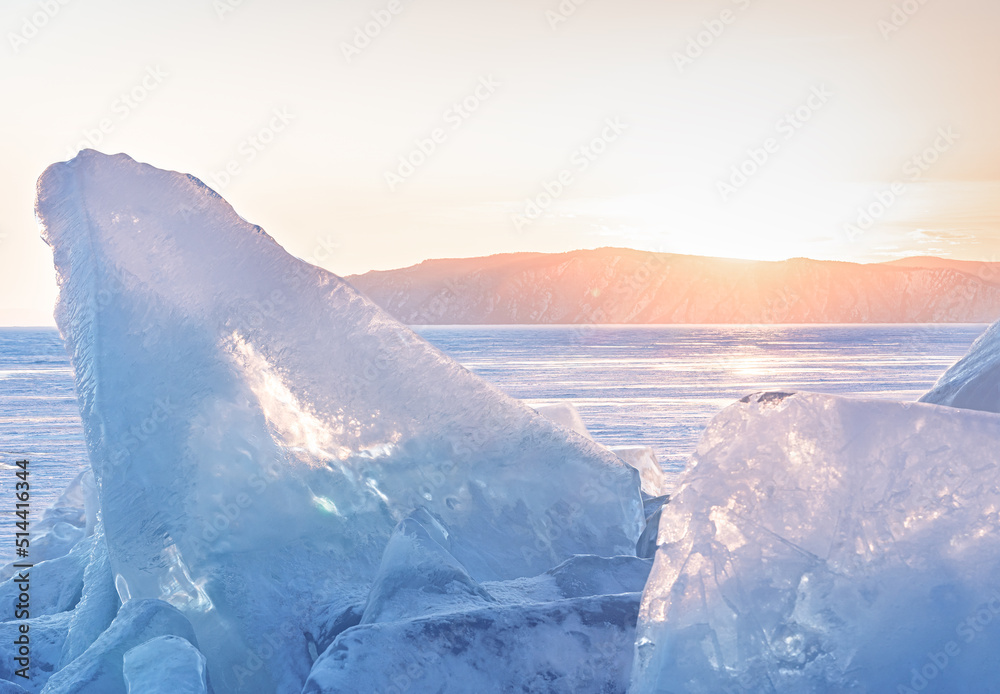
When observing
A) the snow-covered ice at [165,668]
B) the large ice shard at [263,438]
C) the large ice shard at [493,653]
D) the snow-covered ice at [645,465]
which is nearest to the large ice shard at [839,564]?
the large ice shard at [493,653]

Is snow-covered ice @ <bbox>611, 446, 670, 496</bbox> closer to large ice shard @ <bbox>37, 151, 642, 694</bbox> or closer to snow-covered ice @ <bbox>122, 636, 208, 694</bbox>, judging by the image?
large ice shard @ <bbox>37, 151, 642, 694</bbox>

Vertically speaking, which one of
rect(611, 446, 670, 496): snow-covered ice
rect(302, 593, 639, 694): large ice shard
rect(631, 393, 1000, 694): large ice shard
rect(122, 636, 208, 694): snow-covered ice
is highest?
rect(631, 393, 1000, 694): large ice shard

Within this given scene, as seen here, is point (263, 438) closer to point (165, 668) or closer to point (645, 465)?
point (165, 668)

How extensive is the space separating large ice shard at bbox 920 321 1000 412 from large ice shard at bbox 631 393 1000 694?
1687 mm

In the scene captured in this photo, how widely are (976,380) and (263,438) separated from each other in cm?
341

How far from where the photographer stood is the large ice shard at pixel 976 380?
3.96 metres

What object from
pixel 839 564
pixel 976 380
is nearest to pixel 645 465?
pixel 976 380

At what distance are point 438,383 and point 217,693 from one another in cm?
175

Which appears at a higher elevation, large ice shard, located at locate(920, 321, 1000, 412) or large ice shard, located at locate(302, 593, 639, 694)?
large ice shard, located at locate(920, 321, 1000, 412)

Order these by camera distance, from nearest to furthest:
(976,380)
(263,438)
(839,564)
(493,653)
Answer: (839,564)
(493,653)
(263,438)
(976,380)

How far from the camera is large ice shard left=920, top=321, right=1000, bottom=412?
3.96 meters

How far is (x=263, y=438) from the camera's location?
397 centimetres

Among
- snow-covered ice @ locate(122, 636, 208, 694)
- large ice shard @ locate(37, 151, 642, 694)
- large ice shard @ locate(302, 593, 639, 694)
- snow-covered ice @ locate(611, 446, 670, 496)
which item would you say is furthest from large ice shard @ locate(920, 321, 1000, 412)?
snow-covered ice @ locate(122, 636, 208, 694)

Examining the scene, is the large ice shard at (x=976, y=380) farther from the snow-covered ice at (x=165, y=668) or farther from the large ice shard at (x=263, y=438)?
the snow-covered ice at (x=165, y=668)
